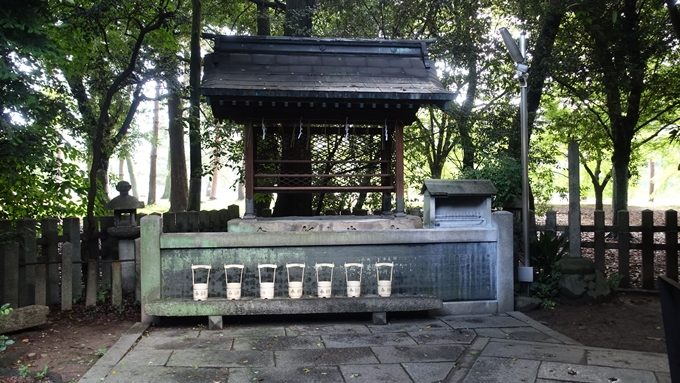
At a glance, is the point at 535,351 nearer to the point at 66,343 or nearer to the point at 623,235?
the point at 623,235

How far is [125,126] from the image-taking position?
600 inches

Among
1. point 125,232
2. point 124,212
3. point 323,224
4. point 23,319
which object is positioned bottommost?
point 23,319

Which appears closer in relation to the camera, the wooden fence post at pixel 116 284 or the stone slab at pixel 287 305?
the stone slab at pixel 287 305

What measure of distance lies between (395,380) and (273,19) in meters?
11.9

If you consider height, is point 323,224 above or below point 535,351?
above

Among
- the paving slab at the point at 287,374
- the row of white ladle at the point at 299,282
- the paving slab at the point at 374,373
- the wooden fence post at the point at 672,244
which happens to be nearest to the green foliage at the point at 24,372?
the paving slab at the point at 287,374

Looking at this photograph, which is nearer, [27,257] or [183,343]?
[183,343]

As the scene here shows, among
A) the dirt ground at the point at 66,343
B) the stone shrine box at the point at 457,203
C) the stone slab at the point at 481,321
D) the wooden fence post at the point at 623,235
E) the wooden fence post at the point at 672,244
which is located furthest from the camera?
the wooden fence post at the point at 623,235

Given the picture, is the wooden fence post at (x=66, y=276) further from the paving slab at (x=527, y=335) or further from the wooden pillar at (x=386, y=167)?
the paving slab at (x=527, y=335)

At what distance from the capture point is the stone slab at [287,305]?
683 centimetres

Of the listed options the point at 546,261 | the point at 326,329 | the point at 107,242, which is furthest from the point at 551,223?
the point at 107,242

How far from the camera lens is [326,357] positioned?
5.59 metres

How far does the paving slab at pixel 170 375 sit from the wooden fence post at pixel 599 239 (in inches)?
271

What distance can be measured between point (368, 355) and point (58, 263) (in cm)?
515
